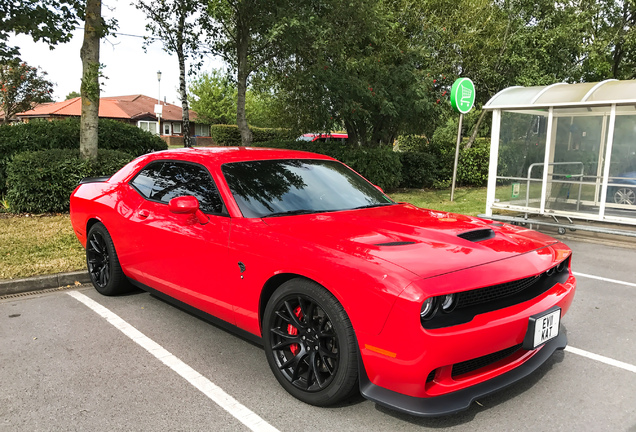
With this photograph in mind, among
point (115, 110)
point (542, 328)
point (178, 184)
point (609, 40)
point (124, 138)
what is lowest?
point (542, 328)

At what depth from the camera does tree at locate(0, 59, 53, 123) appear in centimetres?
2734

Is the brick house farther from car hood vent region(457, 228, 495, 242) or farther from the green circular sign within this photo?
car hood vent region(457, 228, 495, 242)

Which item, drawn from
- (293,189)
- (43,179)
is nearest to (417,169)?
(43,179)

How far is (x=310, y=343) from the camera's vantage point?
293 centimetres

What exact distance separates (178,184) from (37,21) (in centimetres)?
762

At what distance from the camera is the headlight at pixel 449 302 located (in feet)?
8.60

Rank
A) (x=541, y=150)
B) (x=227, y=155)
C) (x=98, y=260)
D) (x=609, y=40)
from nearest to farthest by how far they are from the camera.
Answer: (x=227, y=155)
(x=98, y=260)
(x=541, y=150)
(x=609, y=40)

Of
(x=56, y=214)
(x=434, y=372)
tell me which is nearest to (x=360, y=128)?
(x=56, y=214)

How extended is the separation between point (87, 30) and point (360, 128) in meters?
8.86

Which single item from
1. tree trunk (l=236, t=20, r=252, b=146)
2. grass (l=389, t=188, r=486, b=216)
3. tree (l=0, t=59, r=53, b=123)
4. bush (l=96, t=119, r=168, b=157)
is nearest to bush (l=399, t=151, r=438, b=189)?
grass (l=389, t=188, r=486, b=216)

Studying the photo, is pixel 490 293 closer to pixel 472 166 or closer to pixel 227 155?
pixel 227 155

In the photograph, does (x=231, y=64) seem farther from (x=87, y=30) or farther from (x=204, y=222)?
(x=204, y=222)

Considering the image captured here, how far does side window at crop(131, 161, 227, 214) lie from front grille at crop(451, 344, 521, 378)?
1.93 meters

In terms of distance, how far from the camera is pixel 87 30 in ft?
31.3
